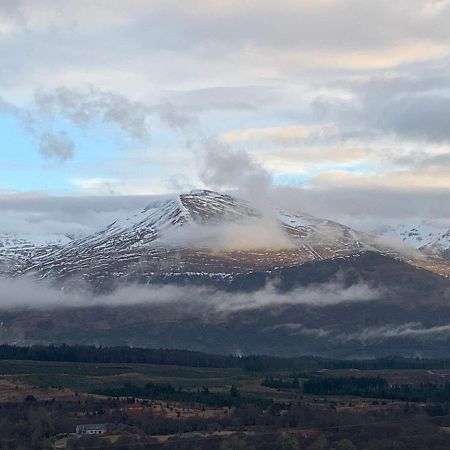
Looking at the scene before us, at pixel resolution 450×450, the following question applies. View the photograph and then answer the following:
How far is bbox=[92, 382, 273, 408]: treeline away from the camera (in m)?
169

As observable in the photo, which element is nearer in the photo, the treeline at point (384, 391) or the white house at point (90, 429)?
the white house at point (90, 429)

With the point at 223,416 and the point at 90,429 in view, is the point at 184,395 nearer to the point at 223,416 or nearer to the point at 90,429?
the point at 223,416

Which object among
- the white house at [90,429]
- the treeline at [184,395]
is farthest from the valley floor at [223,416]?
the white house at [90,429]

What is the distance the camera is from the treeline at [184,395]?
168750 millimetres

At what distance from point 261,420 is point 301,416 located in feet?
17.4

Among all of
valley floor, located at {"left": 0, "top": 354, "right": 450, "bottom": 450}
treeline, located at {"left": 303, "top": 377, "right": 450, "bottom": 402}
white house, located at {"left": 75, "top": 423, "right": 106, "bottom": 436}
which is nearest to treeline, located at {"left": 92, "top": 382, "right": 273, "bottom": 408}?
valley floor, located at {"left": 0, "top": 354, "right": 450, "bottom": 450}


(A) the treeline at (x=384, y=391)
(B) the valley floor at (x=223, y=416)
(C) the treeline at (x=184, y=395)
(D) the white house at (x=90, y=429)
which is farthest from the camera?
(A) the treeline at (x=384, y=391)

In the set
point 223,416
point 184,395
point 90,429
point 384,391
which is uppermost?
point 384,391

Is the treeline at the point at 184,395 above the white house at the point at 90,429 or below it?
above

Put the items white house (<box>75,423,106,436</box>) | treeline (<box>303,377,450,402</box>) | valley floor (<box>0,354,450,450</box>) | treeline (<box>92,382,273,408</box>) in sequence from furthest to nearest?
treeline (<box>303,377,450,402</box>), treeline (<box>92,382,273,408</box>), white house (<box>75,423,106,436</box>), valley floor (<box>0,354,450,450</box>)

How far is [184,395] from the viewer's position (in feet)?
587

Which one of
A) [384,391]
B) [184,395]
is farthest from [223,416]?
[384,391]

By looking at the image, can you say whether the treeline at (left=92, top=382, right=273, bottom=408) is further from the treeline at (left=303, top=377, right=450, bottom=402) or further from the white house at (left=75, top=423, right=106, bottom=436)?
the white house at (left=75, top=423, right=106, bottom=436)

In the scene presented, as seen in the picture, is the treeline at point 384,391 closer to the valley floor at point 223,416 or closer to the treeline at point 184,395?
the valley floor at point 223,416
